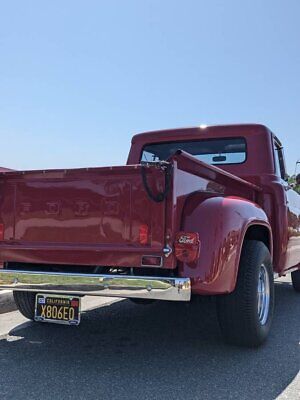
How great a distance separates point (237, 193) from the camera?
4.73 metres

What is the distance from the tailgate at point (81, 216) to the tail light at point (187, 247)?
126 mm

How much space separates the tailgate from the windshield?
2.36 m

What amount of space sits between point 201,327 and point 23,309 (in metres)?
1.78

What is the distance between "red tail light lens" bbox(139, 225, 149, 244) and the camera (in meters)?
3.66

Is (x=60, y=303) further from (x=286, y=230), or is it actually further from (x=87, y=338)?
(x=286, y=230)

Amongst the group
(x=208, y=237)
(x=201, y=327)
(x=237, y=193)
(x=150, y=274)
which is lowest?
(x=201, y=327)

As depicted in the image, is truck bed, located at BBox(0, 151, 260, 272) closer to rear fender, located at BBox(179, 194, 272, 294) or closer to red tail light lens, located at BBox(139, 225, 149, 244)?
red tail light lens, located at BBox(139, 225, 149, 244)

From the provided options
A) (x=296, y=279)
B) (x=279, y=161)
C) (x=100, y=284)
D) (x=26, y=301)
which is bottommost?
→ (x=296, y=279)

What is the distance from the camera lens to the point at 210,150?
6062 millimetres

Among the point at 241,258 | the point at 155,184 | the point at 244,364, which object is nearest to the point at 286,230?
the point at 241,258

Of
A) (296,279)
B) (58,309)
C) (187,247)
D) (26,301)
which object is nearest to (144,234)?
(187,247)

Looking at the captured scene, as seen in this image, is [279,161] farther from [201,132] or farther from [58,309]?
[58,309]

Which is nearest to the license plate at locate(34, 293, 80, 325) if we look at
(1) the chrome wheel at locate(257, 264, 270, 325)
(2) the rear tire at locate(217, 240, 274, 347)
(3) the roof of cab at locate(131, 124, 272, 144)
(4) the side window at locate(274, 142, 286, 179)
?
(2) the rear tire at locate(217, 240, 274, 347)

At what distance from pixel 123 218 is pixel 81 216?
0.35m
